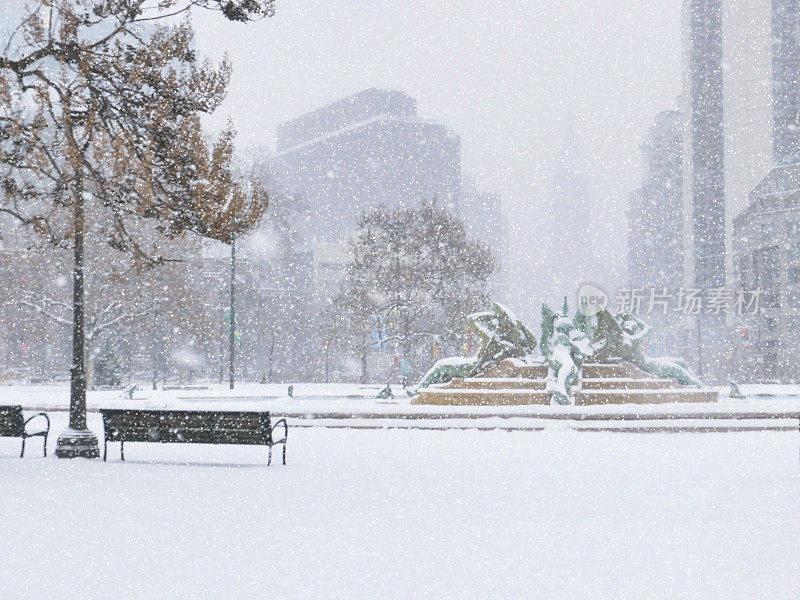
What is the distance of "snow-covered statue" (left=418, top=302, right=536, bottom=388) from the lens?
26.7 metres

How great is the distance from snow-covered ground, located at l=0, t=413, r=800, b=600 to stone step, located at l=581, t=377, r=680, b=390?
975 centimetres

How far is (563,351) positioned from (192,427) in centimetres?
1358

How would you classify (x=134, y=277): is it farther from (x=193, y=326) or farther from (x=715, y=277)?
(x=715, y=277)

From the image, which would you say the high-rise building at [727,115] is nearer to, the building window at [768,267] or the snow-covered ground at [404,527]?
the building window at [768,267]

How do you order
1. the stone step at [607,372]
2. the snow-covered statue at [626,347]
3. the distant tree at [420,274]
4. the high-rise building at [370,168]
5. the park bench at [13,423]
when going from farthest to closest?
the high-rise building at [370,168] < the distant tree at [420,274] < the snow-covered statue at [626,347] < the stone step at [607,372] < the park bench at [13,423]

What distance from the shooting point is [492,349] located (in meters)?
26.7

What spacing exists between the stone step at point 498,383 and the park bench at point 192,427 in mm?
12106

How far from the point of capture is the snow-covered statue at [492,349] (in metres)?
26.7

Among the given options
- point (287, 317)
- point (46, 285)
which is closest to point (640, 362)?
point (46, 285)

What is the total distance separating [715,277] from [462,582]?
119687 mm

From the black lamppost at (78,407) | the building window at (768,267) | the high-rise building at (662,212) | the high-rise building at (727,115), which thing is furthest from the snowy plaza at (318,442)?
the high-rise building at (662,212)

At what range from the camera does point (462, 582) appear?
6484 mm

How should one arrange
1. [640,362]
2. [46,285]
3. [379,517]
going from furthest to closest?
[46,285] < [640,362] < [379,517]

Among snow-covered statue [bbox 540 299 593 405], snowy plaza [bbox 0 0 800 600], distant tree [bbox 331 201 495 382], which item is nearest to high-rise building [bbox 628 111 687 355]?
distant tree [bbox 331 201 495 382]
